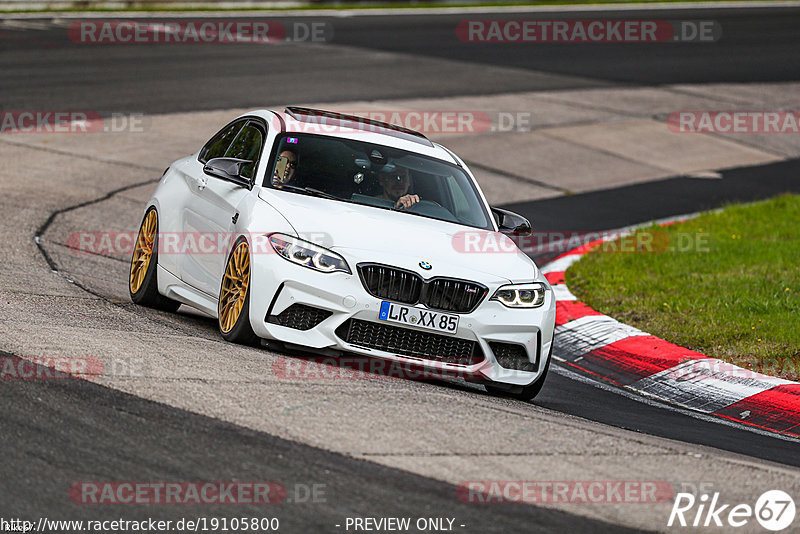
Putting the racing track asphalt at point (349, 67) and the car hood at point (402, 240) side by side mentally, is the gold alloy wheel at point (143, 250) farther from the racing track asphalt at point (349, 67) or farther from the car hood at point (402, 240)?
the racing track asphalt at point (349, 67)

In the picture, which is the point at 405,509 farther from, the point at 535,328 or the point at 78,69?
the point at 78,69

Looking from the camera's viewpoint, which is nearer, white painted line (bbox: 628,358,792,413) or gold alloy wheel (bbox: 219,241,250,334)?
gold alloy wheel (bbox: 219,241,250,334)

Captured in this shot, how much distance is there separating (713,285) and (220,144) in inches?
192

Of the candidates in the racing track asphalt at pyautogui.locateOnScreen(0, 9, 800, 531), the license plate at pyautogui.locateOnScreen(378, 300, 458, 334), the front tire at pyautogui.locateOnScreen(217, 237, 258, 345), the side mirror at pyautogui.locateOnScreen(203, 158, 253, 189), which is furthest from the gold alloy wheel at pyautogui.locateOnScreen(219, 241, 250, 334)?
the racing track asphalt at pyautogui.locateOnScreen(0, 9, 800, 531)

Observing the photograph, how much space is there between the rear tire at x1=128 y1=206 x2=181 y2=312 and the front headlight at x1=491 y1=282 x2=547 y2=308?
9.24 ft

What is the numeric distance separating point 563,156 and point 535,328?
38.5ft

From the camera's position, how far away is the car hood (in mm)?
7414

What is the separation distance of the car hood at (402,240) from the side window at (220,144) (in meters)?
1.47

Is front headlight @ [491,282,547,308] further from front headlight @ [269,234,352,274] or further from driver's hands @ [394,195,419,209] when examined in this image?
driver's hands @ [394,195,419,209]

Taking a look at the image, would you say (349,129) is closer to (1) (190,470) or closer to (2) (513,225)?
(2) (513,225)

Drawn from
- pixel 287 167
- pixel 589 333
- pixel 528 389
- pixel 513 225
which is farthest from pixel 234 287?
pixel 589 333

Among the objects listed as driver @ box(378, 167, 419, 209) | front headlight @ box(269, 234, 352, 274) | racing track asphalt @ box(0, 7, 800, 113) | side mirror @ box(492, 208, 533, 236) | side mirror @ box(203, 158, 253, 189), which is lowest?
racing track asphalt @ box(0, 7, 800, 113)

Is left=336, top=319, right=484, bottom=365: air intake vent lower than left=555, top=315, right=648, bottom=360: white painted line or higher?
higher

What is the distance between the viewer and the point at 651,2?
135 ft
